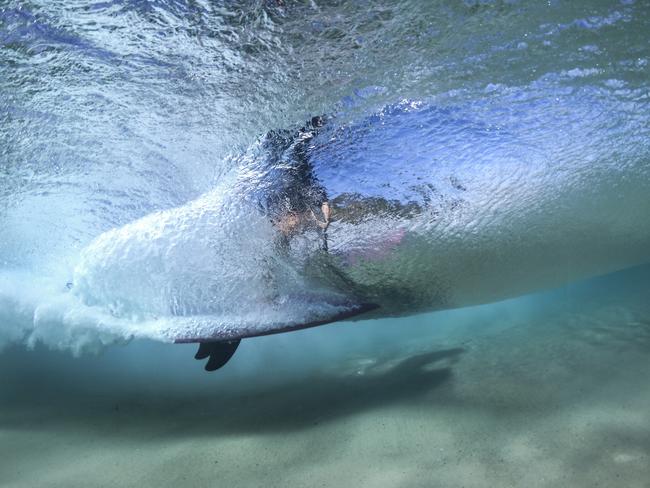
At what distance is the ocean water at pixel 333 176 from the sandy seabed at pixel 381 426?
0.03 meters

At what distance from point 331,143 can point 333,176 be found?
375mm

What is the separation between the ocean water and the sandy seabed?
3 centimetres

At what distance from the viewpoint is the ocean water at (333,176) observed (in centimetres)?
261

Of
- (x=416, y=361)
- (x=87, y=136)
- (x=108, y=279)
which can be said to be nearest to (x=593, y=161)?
(x=416, y=361)

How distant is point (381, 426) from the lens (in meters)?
3.79

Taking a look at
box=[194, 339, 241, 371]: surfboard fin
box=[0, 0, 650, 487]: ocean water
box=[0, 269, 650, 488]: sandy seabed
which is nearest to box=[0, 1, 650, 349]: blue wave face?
box=[0, 0, 650, 487]: ocean water

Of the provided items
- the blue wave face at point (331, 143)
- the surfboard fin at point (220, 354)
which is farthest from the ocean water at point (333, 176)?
the surfboard fin at point (220, 354)

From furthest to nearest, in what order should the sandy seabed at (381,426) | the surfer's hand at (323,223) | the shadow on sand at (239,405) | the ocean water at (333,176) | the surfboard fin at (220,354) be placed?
the surfboard fin at (220,354)
the shadow on sand at (239,405)
the surfer's hand at (323,223)
the sandy seabed at (381,426)
the ocean water at (333,176)

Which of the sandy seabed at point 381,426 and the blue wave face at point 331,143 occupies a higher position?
the blue wave face at point 331,143

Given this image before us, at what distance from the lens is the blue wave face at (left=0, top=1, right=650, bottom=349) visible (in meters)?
2.63

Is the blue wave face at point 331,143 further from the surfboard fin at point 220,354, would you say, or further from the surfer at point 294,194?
the surfboard fin at point 220,354

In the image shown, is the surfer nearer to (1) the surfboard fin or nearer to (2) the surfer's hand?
(2) the surfer's hand

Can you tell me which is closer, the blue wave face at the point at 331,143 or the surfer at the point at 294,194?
the blue wave face at the point at 331,143

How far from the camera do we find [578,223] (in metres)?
4.82
